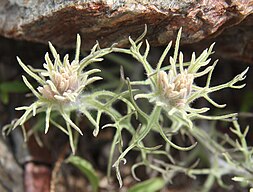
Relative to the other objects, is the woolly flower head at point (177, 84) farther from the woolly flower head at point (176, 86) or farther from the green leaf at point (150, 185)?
the green leaf at point (150, 185)

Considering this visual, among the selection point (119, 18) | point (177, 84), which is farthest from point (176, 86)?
point (119, 18)

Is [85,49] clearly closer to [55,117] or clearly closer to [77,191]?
[55,117]

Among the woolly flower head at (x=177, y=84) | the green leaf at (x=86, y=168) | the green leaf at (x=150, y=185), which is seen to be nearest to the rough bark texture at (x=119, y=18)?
the woolly flower head at (x=177, y=84)

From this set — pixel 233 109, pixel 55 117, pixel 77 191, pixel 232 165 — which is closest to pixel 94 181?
pixel 77 191

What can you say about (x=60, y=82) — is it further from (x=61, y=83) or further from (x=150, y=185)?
(x=150, y=185)

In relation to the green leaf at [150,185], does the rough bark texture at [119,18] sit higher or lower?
higher

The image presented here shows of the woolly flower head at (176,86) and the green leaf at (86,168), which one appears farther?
the green leaf at (86,168)
